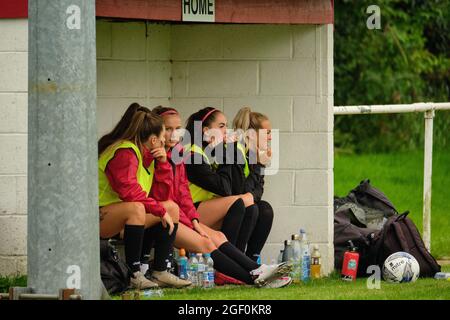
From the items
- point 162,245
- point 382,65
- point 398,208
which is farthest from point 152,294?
point 382,65

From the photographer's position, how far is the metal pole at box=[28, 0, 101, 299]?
7.46 m

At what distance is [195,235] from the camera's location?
10.2 metres

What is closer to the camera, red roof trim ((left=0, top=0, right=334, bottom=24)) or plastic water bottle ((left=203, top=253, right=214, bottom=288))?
red roof trim ((left=0, top=0, right=334, bottom=24))

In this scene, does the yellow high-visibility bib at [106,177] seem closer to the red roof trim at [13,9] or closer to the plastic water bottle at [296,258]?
the red roof trim at [13,9]

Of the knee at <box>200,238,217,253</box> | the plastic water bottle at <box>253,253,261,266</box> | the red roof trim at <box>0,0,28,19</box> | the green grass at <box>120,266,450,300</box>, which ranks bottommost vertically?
the green grass at <box>120,266,450,300</box>

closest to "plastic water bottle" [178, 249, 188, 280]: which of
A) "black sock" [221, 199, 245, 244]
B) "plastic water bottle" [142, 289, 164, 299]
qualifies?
"black sock" [221, 199, 245, 244]

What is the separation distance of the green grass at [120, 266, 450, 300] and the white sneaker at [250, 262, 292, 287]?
0.09 m

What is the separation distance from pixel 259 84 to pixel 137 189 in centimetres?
171

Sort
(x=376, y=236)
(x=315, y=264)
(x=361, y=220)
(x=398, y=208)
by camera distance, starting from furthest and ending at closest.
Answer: (x=398, y=208) → (x=361, y=220) → (x=376, y=236) → (x=315, y=264)

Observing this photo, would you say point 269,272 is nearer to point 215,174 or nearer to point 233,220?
point 233,220

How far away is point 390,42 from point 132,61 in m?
10.9

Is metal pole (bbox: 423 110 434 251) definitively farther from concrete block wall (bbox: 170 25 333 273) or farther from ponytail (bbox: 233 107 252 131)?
ponytail (bbox: 233 107 252 131)

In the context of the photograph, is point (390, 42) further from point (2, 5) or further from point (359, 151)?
point (2, 5)
